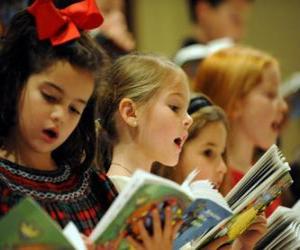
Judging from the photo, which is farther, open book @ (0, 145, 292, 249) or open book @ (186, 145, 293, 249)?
open book @ (186, 145, 293, 249)

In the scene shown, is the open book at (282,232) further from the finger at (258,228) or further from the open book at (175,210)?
the open book at (175,210)

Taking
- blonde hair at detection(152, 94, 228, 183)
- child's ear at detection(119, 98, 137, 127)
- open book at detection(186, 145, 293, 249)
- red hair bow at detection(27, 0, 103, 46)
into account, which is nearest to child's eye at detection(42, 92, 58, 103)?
red hair bow at detection(27, 0, 103, 46)

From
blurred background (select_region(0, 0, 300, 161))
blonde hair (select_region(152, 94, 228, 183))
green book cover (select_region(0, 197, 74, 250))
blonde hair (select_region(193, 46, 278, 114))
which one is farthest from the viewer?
blurred background (select_region(0, 0, 300, 161))

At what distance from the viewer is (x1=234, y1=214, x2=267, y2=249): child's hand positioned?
2014 millimetres

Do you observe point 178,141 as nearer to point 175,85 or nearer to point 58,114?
point 175,85

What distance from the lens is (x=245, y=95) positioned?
2758 millimetres

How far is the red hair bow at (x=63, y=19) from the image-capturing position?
5.59 ft

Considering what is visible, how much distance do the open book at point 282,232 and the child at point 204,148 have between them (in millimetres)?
214

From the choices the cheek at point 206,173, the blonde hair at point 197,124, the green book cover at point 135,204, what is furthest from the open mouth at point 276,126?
the green book cover at point 135,204

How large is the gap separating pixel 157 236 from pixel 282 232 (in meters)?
0.59

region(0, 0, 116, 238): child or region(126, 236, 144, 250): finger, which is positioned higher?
region(0, 0, 116, 238): child

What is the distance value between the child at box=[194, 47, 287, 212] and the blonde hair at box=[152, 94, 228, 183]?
1.22 ft

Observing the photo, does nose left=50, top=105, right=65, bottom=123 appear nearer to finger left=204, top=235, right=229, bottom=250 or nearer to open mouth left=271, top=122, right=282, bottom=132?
finger left=204, top=235, right=229, bottom=250

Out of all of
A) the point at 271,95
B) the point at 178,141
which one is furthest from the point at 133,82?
the point at 271,95
